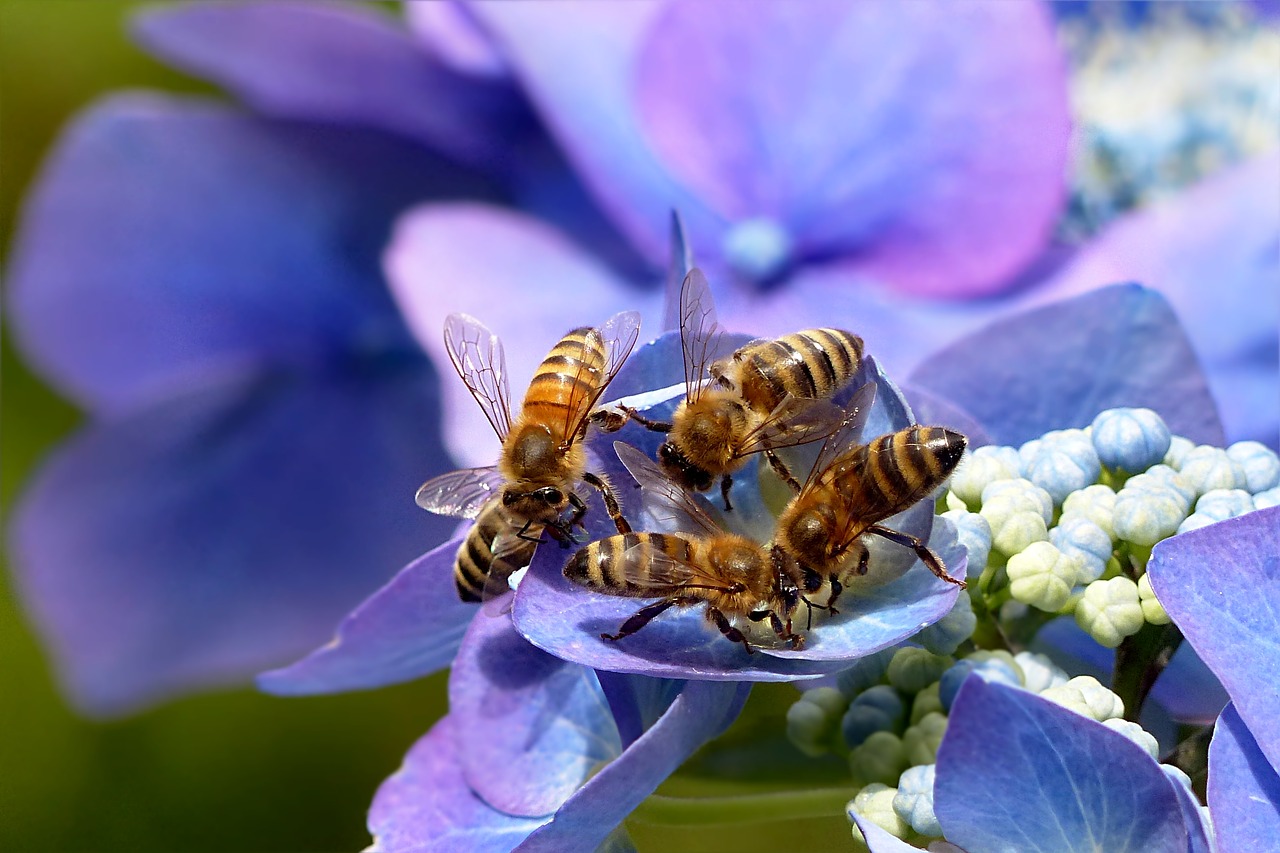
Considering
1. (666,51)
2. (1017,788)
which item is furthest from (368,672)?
(666,51)

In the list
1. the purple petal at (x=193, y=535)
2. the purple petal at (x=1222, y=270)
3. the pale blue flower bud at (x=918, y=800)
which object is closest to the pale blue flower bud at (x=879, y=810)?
the pale blue flower bud at (x=918, y=800)

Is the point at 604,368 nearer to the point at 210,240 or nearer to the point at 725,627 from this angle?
the point at 725,627

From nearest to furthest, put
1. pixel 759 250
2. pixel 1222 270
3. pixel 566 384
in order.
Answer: pixel 566 384
pixel 1222 270
pixel 759 250

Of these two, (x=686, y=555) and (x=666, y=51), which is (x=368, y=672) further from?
(x=666, y=51)

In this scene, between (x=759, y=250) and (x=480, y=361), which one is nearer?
(x=480, y=361)

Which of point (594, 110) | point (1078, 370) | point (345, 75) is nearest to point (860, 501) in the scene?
point (1078, 370)

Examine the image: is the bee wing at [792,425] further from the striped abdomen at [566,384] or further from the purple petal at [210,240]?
the purple petal at [210,240]
